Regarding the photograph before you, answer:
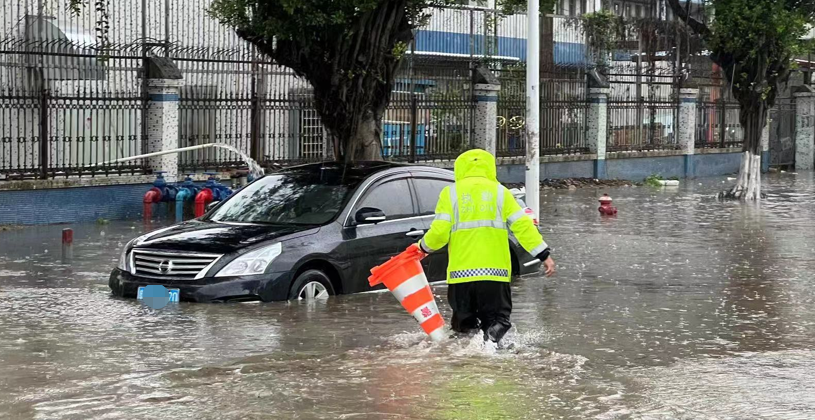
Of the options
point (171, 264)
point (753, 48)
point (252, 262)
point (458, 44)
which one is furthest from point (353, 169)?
point (458, 44)

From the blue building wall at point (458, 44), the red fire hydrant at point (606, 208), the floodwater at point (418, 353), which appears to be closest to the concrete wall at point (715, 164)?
the blue building wall at point (458, 44)

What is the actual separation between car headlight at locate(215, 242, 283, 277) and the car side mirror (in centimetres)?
104

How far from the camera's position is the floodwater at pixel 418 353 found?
25.1ft

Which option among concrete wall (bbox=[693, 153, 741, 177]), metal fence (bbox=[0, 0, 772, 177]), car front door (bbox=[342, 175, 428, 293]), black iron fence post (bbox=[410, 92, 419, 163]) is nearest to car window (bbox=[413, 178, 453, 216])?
car front door (bbox=[342, 175, 428, 293])

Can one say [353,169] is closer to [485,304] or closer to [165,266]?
[165,266]

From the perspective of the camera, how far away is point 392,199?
12602 millimetres

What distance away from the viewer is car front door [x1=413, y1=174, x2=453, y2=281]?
12.8 m

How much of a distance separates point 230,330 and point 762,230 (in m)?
12.8

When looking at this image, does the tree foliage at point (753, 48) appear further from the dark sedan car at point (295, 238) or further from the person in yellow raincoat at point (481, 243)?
the person in yellow raincoat at point (481, 243)

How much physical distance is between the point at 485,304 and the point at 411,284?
0.58 m

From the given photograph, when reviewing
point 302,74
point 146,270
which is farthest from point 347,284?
point 302,74

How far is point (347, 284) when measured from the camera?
11.8 meters

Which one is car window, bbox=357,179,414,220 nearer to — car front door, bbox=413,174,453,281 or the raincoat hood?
car front door, bbox=413,174,453,281

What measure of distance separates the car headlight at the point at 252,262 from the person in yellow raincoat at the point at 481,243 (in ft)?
7.86
